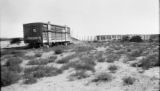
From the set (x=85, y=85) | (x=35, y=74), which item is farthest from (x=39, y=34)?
(x=85, y=85)

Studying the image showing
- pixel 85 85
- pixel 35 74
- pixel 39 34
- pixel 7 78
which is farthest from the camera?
pixel 39 34

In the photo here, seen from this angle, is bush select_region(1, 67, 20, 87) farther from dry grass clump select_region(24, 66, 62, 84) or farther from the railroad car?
the railroad car

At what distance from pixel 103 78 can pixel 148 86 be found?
1.90 meters

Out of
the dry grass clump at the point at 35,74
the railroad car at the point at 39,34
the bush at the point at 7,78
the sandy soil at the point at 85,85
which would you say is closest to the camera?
Answer: the sandy soil at the point at 85,85

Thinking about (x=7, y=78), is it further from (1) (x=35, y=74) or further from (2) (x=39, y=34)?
(2) (x=39, y=34)

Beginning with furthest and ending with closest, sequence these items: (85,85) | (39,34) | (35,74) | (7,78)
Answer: (39,34) < (35,74) < (7,78) < (85,85)

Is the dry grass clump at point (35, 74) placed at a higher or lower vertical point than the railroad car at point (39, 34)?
lower

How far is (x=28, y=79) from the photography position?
7.96m

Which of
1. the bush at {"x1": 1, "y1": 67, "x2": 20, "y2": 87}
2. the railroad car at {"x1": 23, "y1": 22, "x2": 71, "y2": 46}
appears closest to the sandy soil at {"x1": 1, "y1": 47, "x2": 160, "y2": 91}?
the bush at {"x1": 1, "y1": 67, "x2": 20, "y2": 87}

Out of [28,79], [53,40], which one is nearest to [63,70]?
[28,79]

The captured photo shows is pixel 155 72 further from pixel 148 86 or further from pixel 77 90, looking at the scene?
pixel 77 90

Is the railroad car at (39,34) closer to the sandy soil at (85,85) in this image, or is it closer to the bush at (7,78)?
the bush at (7,78)

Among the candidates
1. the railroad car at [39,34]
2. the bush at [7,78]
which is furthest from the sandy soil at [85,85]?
the railroad car at [39,34]

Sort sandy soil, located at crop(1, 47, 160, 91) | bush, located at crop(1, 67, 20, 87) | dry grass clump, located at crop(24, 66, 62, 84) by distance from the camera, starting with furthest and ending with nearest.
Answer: dry grass clump, located at crop(24, 66, 62, 84), bush, located at crop(1, 67, 20, 87), sandy soil, located at crop(1, 47, 160, 91)
